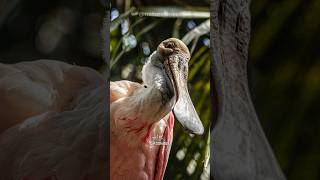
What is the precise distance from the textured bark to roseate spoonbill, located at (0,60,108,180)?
732 millimetres

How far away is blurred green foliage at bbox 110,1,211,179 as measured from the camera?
2605 millimetres

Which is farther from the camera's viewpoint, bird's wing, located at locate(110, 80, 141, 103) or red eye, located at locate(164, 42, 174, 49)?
red eye, located at locate(164, 42, 174, 49)

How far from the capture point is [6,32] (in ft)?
7.51

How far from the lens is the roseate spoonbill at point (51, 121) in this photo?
7.55 ft

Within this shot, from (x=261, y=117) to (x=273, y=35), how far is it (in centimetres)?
47

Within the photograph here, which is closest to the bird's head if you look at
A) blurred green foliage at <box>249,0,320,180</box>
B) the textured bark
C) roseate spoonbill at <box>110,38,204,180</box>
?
roseate spoonbill at <box>110,38,204,180</box>

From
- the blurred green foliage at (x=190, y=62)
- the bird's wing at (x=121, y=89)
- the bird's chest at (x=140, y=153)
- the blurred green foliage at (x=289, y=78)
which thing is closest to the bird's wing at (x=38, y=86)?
the bird's wing at (x=121, y=89)

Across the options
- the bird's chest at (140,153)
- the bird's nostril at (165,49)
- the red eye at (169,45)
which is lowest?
the bird's chest at (140,153)

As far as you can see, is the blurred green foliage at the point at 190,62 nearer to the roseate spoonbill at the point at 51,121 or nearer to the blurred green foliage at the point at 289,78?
the roseate spoonbill at the point at 51,121

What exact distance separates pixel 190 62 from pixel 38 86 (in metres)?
0.85

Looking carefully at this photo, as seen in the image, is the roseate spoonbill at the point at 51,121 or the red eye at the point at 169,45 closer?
the roseate spoonbill at the point at 51,121

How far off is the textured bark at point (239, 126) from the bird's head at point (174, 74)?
0.24 meters

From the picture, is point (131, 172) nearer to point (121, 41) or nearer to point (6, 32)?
point (121, 41)

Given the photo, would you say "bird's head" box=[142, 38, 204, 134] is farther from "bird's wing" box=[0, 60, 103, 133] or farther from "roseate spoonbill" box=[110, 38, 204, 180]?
"bird's wing" box=[0, 60, 103, 133]
